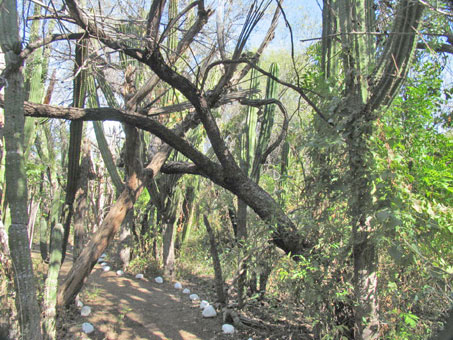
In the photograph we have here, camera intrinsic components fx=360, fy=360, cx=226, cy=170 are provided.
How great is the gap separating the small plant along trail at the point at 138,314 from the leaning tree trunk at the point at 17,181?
138 cm

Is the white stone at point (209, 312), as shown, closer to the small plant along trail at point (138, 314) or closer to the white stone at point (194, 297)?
the small plant along trail at point (138, 314)

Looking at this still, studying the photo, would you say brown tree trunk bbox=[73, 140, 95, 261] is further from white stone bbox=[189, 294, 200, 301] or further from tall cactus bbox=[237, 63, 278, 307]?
tall cactus bbox=[237, 63, 278, 307]

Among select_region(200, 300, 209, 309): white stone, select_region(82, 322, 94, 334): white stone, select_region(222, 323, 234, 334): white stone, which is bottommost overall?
select_region(200, 300, 209, 309): white stone

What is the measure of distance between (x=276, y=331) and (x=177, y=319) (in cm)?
130

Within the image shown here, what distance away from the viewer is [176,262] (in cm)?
687

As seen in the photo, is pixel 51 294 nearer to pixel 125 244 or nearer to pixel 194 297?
pixel 194 297

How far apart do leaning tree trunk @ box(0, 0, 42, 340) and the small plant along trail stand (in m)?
1.38

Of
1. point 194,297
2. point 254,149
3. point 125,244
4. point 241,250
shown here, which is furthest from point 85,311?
point 254,149

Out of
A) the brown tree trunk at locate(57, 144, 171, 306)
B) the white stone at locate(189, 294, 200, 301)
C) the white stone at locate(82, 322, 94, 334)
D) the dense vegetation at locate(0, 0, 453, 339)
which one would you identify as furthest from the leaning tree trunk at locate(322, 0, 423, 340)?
the white stone at locate(189, 294, 200, 301)

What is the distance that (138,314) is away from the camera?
4516mm

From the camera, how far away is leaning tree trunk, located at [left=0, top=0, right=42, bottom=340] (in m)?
2.35

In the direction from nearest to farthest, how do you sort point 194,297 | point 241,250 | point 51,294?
point 51,294, point 241,250, point 194,297

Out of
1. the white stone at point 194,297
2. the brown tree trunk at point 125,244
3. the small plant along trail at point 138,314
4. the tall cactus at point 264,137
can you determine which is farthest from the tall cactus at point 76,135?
the brown tree trunk at point 125,244

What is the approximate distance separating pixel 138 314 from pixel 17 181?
9.06ft
